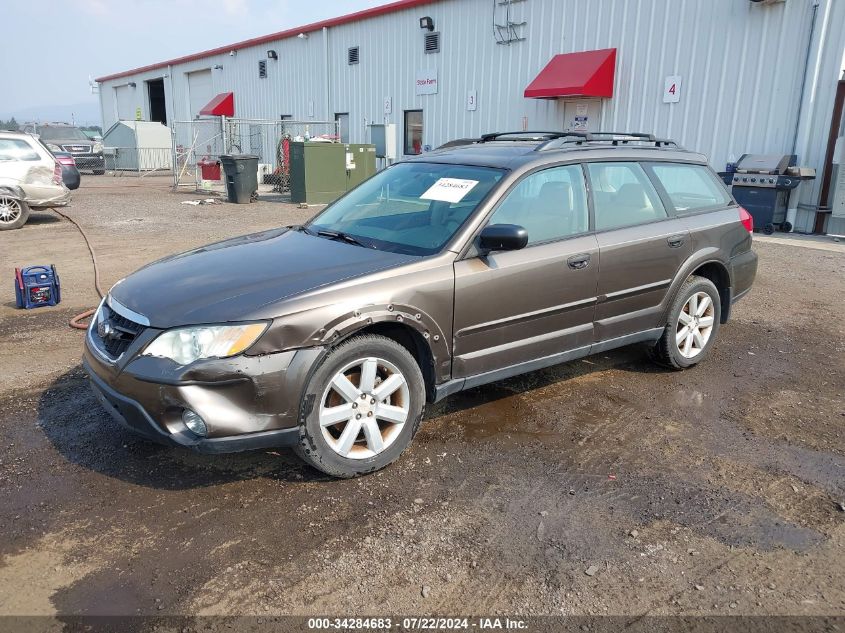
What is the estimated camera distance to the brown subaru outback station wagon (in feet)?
10.5

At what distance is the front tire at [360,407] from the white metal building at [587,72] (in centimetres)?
1159

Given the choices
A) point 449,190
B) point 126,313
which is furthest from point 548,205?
point 126,313

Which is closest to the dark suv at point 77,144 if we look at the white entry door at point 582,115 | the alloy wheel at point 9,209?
the alloy wheel at point 9,209

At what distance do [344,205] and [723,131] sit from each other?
36.7 ft

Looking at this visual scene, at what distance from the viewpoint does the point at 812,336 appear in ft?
21.0

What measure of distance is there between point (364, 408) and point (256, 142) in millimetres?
24448

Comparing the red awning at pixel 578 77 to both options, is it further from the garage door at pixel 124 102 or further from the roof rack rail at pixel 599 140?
the garage door at pixel 124 102

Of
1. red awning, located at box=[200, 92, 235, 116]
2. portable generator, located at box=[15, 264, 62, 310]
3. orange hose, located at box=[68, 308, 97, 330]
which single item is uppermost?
red awning, located at box=[200, 92, 235, 116]

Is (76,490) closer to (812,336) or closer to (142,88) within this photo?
(812,336)

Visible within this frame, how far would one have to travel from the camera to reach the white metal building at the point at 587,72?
486 inches

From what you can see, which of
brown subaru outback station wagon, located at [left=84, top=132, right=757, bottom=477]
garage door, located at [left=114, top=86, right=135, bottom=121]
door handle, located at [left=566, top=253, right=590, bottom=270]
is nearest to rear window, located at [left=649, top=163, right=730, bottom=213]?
brown subaru outback station wagon, located at [left=84, top=132, right=757, bottom=477]

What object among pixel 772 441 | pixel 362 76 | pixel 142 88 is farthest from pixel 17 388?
pixel 142 88

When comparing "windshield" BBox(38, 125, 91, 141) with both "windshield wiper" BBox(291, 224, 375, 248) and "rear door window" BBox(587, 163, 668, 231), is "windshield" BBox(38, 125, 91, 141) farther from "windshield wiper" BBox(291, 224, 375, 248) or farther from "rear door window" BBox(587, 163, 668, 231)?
"rear door window" BBox(587, 163, 668, 231)

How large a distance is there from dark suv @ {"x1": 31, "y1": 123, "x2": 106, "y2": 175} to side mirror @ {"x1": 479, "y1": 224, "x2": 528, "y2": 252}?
91.1ft
